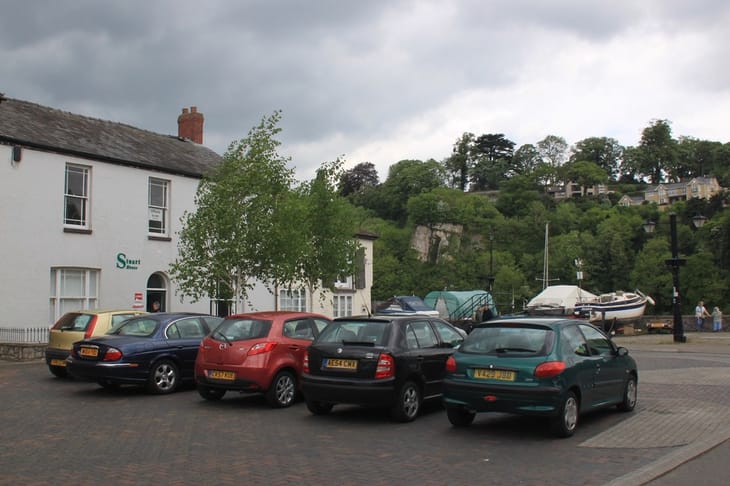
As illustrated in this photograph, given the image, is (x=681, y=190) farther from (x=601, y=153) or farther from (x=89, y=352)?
(x=89, y=352)

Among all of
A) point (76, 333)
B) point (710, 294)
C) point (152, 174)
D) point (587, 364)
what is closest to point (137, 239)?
point (152, 174)

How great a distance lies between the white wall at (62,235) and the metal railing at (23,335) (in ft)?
3.84

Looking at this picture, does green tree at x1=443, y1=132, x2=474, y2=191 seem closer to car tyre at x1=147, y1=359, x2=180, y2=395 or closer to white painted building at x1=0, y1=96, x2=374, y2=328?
white painted building at x1=0, y1=96, x2=374, y2=328

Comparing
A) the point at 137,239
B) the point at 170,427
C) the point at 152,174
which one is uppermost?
the point at 152,174

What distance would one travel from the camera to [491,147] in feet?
515

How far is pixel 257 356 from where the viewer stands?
452 inches

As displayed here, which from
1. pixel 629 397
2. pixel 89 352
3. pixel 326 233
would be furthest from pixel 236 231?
pixel 629 397

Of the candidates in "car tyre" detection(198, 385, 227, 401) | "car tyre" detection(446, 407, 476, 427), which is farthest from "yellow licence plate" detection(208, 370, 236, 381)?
"car tyre" detection(446, 407, 476, 427)

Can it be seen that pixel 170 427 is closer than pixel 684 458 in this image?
No

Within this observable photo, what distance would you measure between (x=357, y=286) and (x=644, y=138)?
13706 cm

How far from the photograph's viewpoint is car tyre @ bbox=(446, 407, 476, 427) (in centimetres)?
984

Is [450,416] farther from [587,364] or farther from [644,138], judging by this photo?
[644,138]

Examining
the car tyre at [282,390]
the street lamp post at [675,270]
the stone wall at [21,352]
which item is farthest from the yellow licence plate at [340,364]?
the street lamp post at [675,270]

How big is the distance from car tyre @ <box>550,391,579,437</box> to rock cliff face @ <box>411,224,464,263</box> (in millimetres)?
85982
